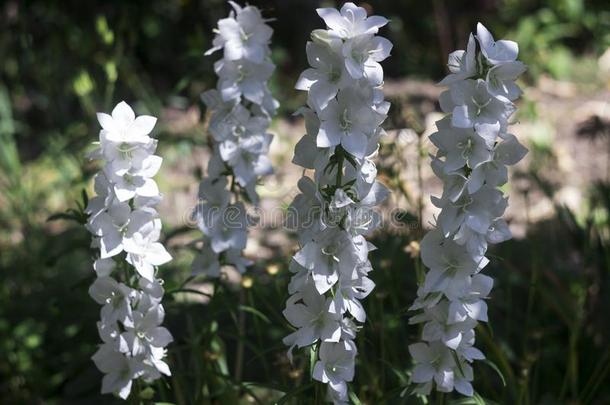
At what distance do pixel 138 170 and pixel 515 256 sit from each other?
1795 millimetres

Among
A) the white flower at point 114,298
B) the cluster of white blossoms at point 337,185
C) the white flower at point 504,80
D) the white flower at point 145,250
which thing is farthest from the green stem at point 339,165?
the white flower at point 114,298

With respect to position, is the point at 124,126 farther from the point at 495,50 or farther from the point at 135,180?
the point at 495,50

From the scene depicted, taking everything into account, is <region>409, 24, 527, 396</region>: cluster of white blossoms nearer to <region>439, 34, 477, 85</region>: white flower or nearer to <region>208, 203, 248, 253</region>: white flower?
<region>439, 34, 477, 85</region>: white flower

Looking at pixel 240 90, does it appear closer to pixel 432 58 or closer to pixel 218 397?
pixel 218 397

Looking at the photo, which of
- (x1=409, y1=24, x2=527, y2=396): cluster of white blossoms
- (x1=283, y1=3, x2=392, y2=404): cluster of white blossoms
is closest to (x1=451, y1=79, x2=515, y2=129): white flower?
(x1=409, y1=24, x2=527, y2=396): cluster of white blossoms

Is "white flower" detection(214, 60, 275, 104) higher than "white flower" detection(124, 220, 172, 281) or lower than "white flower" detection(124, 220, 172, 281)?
higher

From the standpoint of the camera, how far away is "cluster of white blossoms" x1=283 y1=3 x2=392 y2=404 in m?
1.43

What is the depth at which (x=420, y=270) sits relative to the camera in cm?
201

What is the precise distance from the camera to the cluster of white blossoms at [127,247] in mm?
1556

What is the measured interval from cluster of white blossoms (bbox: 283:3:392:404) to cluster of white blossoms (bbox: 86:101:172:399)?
288 mm

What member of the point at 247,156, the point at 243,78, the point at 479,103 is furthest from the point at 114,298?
the point at 479,103

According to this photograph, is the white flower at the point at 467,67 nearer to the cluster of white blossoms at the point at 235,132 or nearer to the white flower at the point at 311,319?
the white flower at the point at 311,319

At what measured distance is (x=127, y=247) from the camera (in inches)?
62.5

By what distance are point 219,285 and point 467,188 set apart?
0.79m
